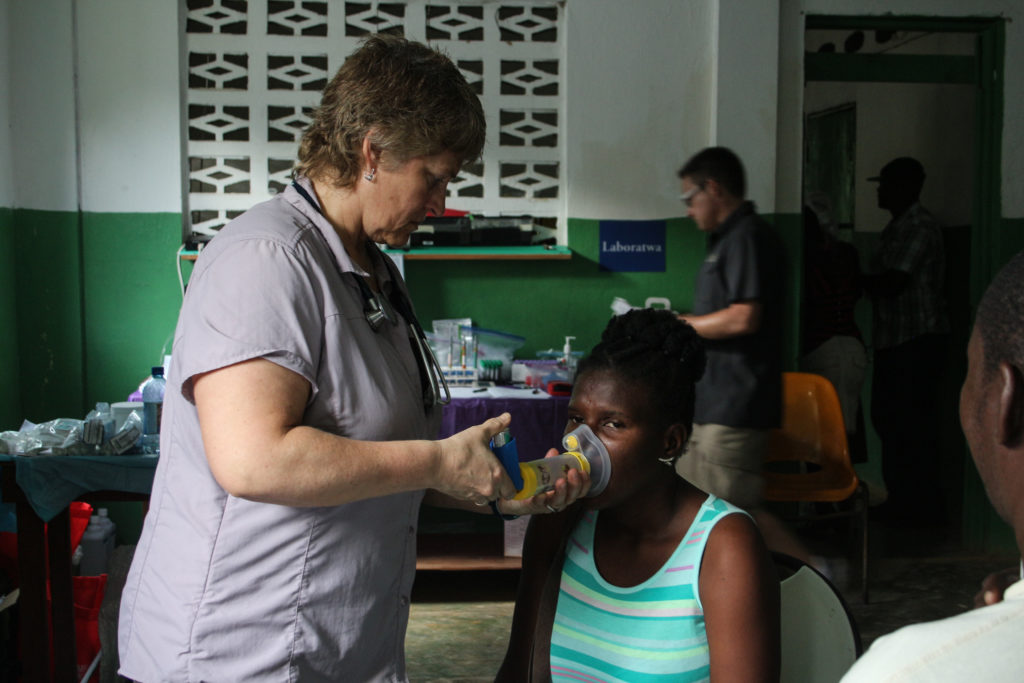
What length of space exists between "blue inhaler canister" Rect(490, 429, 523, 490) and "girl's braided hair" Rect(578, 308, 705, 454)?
0.35 m

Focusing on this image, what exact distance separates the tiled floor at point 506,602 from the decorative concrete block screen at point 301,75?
185cm

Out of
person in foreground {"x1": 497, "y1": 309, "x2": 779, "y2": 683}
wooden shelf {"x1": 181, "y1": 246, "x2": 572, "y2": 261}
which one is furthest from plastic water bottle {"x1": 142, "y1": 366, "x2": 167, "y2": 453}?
person in foreground {"x1": 497, "y1": 309, "x2": 779, "y2": 683}

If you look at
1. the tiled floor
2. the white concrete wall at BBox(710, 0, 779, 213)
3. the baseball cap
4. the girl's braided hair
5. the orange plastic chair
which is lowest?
the tiled floor

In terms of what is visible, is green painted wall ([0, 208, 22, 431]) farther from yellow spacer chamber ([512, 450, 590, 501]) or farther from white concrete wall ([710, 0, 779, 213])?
yellow spacer chamber ([512, 450, 590, 501])

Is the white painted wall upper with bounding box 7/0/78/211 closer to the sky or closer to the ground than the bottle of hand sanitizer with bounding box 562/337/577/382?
closer to the sky

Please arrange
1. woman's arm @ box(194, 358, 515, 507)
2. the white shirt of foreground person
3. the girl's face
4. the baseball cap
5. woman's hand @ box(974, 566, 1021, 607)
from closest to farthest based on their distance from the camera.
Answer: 1. the white shirt of foreground person
2. woman's hand @ box(974, 566, 1021, 607)
3. woman's arm @ box(194, 358, 515, 507)
4. the girl's face
5. the baseball cap

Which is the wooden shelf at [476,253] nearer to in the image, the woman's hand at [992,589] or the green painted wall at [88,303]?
the green painted wall at [88,303]

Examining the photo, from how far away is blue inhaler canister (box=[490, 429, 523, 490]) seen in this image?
4.35 ft

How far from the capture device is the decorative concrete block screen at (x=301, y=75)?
4.37 m

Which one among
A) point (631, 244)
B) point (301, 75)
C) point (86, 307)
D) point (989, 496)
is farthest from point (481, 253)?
point (989, 496)

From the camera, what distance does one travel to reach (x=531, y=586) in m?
1.67

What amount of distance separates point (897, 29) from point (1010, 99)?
65cm

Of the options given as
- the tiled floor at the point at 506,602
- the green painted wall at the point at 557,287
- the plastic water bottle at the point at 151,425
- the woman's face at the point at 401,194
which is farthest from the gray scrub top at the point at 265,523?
the green painted wall at the point at 557,287

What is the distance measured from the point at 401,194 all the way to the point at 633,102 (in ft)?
10.9
